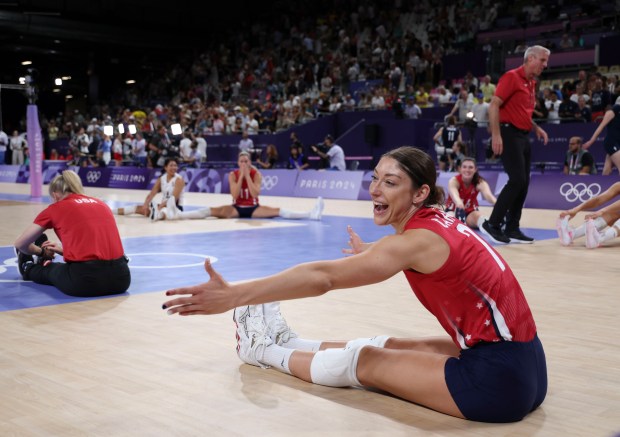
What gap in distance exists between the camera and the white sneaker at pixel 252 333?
3.77m

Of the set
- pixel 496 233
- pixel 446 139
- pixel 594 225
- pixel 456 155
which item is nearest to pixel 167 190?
pixel 496 233

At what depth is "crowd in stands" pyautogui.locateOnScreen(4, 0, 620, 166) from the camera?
20.4 meters

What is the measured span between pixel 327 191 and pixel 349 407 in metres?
15.9

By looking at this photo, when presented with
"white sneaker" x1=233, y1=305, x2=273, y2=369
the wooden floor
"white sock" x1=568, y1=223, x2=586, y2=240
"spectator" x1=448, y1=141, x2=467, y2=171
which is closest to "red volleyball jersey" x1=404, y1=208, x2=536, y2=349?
the wooden floor

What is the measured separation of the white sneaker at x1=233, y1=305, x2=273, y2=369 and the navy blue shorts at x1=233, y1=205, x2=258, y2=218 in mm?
8929

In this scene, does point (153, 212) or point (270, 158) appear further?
point (270, 158)

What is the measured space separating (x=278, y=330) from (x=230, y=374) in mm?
342

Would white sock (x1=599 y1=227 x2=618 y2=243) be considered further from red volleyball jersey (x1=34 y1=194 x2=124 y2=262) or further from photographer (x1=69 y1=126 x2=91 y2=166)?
photographer (x1=69 y1=126 x2=91 y2=166)

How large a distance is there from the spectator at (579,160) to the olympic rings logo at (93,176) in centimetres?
1671

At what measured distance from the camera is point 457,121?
1886cm

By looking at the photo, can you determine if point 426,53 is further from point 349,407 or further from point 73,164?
point 349,407

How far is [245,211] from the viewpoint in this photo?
1277cm

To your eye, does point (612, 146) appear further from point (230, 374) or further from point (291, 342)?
point (230, 374)

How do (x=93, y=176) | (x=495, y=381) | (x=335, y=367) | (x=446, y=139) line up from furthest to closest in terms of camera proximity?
(x=93, y=176)
(x=446, y=139)
(x=335, y=367)
(x=495, y=381)
